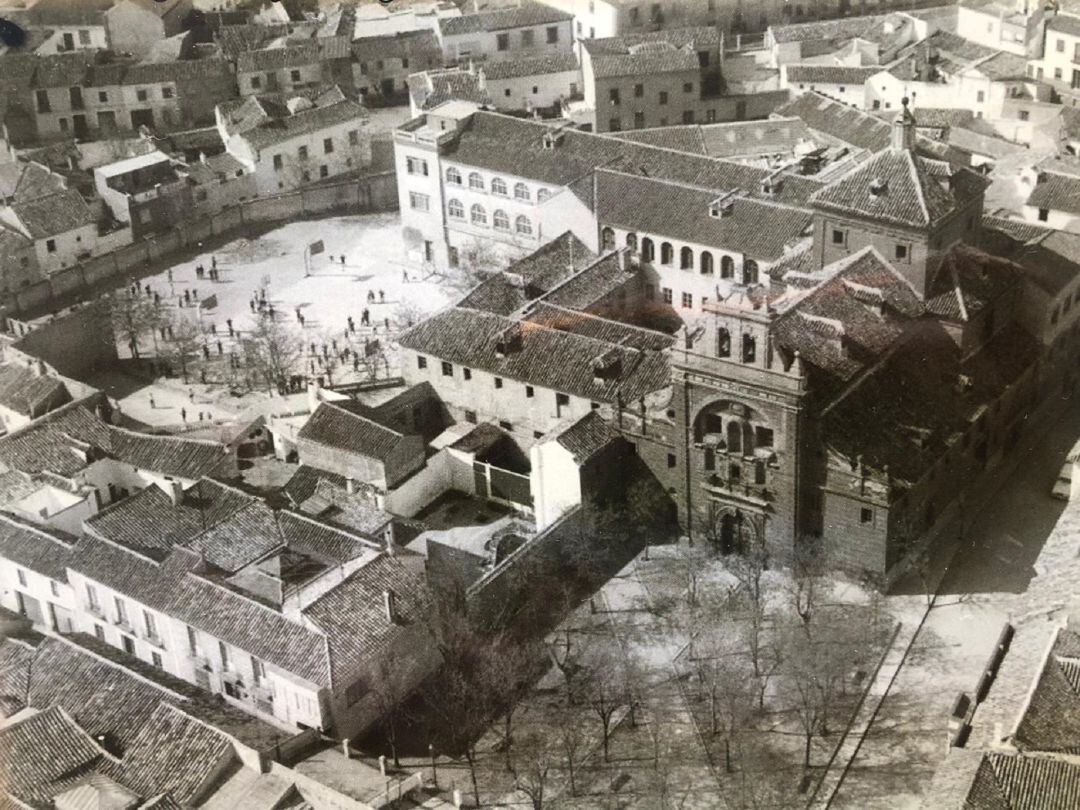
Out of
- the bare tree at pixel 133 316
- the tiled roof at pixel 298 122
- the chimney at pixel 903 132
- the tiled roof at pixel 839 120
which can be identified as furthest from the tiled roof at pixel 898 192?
the tiled roof at pixel 298 122

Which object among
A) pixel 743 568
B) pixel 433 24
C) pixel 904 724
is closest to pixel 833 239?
pixel 743 568

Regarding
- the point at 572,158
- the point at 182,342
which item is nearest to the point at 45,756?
the point at 182,342

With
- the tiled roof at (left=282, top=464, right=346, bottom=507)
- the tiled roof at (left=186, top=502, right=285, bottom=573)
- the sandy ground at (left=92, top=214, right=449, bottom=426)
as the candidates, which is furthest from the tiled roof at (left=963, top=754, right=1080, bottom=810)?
the sandy ground at (left=92, top=214, right=449, bottom=426)

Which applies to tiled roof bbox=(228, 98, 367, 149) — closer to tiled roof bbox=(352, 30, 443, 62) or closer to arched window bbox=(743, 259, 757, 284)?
tiled roof bbox=(352, 30, 443, 62)

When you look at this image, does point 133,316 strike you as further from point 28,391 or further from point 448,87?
point 448,87

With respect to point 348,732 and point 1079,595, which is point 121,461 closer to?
point 348,732

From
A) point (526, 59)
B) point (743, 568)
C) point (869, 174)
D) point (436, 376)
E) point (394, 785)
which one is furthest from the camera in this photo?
point (526, 59)

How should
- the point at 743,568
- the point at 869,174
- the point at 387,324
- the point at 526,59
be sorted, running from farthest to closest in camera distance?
the point at 526,59 < the point at 387,324 < the point at 869,174 < the point at 743,568
